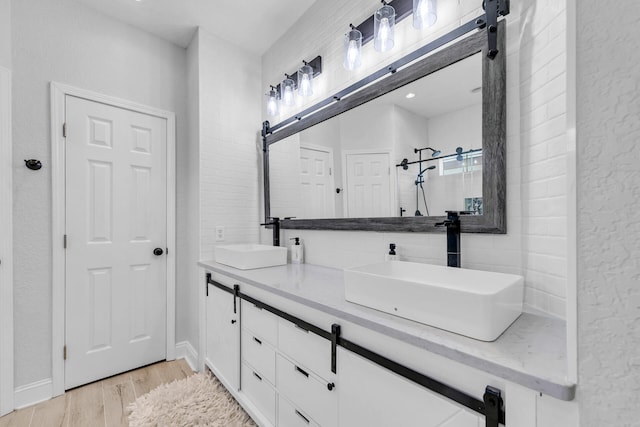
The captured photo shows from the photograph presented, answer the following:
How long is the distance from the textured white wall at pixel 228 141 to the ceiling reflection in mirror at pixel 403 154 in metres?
0.64

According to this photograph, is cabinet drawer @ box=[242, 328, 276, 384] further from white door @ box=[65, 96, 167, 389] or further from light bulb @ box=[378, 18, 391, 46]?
light bulb @ box=[378, 18, 391, 46]

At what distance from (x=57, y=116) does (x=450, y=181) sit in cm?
248

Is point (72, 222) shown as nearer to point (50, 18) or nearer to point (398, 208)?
point (50, 18)

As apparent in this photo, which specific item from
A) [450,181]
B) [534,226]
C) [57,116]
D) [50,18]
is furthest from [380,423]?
[50,18]

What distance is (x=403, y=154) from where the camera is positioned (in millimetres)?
1453

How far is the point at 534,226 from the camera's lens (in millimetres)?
1004

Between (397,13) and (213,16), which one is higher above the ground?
(213,16)

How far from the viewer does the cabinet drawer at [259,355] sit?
1.44 meters

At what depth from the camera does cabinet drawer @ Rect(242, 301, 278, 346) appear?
55.7 inches

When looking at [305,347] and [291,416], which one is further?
[291,416]

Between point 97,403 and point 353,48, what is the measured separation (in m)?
2.71

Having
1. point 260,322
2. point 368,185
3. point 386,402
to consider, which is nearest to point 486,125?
point 368,185

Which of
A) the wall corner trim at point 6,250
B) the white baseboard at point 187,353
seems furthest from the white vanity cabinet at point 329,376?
the wall corner trim at point 6,250

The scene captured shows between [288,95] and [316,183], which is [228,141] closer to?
[288,95]
